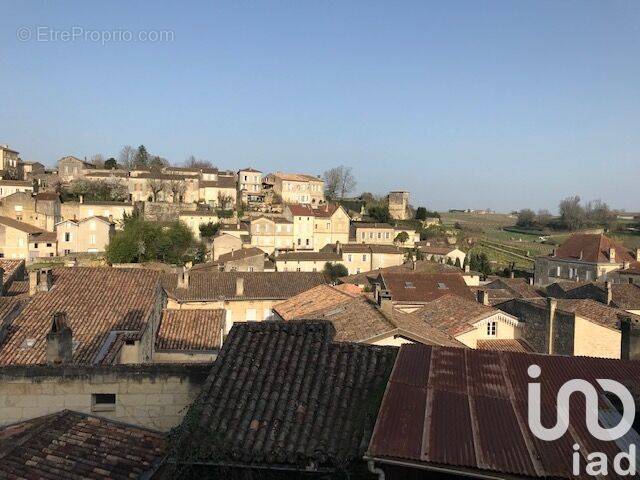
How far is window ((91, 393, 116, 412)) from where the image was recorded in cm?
868

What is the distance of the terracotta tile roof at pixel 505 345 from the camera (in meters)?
21.1

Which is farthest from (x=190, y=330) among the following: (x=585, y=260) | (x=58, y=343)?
(x=585, y=260)

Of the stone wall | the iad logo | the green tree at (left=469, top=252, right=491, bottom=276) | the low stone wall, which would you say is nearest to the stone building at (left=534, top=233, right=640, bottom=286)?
the green tree at (left=469, top=252, right=491, bottom=276)

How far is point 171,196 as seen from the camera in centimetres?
8175

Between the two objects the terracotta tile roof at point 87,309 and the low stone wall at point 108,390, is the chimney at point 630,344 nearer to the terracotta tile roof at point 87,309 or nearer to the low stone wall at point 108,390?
the low stone wall at point 108,390

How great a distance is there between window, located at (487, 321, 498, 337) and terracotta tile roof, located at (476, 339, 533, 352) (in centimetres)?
32

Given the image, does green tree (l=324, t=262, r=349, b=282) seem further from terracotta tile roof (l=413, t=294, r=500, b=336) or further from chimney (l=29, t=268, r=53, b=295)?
chimney (l=29, t=268, r=53, b=295)

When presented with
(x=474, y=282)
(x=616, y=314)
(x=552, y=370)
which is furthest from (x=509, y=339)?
(x=474, y=282)

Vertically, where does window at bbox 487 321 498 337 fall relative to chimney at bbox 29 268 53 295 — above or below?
below

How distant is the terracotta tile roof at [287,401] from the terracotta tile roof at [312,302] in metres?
15.0

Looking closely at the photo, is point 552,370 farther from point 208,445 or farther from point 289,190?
point 289,190

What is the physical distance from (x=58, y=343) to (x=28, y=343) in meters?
6.21

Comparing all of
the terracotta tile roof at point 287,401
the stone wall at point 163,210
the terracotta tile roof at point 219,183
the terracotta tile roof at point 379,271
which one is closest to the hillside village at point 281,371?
the terracotta tile roof at point 287,401

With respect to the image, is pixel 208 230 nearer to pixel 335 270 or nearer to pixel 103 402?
pixel 335 270
